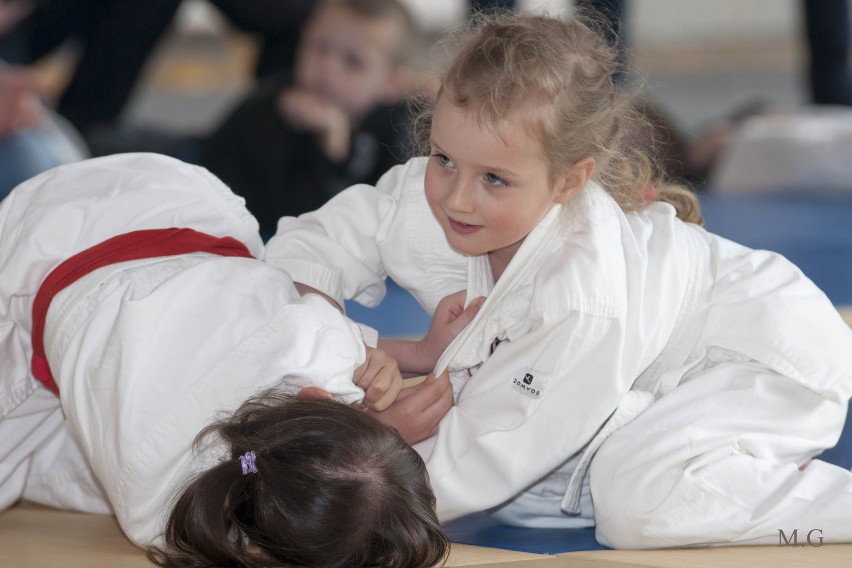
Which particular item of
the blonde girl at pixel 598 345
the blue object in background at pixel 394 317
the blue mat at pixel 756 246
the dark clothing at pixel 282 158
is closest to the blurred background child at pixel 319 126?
the dark clothing at pixel 282 158

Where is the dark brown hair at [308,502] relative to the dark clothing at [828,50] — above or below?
above

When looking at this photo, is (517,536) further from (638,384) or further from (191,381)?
(191,381)

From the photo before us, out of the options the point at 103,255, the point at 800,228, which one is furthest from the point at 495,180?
the point at 800,228

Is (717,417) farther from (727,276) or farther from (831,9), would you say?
(831,9)

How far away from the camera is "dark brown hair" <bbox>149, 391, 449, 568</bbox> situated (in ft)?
3.35

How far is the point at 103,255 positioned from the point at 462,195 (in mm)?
404

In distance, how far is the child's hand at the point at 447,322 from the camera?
1.38 metres

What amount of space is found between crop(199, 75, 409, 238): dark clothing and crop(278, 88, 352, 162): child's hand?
0.06 ft

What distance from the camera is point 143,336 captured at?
1.13 metres

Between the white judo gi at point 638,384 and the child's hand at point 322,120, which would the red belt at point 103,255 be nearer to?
the white judo gi at point 638,384

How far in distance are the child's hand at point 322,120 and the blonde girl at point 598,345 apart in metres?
1.72

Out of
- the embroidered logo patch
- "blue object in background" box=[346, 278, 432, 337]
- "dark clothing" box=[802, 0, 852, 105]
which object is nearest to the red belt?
the embroidered logo patch

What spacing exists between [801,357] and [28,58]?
290cm

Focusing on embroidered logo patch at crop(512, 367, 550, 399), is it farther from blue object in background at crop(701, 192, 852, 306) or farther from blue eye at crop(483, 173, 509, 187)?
blue object in background at crop(701, 192, 852, 306)
